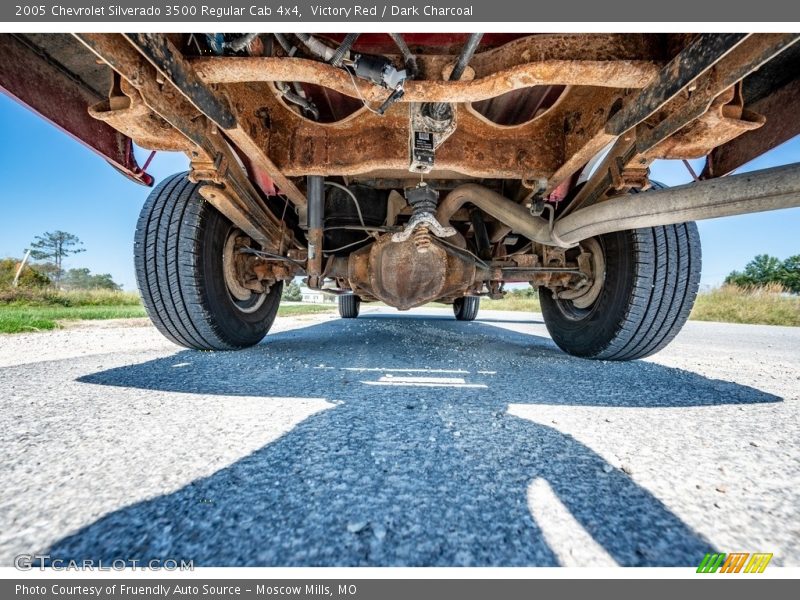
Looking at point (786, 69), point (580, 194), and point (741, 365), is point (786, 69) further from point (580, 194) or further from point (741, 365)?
point (741, 365)

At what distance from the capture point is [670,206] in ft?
3.31

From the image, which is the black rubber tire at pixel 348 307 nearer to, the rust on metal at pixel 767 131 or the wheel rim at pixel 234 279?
the wheel rim at pixel 234 279

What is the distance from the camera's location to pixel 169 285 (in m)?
1.54

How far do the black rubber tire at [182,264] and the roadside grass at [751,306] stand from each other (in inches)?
399

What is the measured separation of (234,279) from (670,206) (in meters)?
1.93

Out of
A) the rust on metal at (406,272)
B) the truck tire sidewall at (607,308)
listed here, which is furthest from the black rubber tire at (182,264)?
the truck tire sidewall at (607,308)

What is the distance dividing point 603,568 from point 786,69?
147cm

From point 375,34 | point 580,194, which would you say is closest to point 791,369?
point 580,194

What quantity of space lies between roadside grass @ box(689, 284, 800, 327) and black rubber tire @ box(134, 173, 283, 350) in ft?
33.2

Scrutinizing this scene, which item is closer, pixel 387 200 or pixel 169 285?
pixel 169 285

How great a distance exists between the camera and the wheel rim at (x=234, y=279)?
1.75 meters

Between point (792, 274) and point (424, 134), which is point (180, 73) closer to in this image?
point (424, 134)

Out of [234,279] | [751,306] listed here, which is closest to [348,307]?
[234,279]

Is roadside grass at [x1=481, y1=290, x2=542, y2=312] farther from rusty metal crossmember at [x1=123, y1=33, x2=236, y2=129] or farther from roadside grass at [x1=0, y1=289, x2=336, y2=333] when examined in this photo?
rusty metal crossmember at [x1=123, y1=33, x2=236, y2=129]
